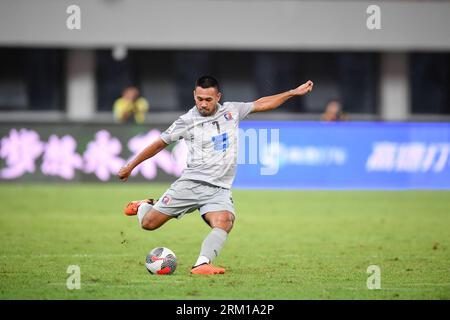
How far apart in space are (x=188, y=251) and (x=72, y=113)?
18.4 metres

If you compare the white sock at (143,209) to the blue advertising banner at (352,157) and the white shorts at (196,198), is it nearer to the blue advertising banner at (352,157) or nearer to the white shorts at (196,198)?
the white shorts at (196,198)

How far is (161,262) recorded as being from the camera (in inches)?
404

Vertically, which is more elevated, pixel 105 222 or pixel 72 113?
pixel 72 113

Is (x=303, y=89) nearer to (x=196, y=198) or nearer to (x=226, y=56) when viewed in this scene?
(x=196, y=198)

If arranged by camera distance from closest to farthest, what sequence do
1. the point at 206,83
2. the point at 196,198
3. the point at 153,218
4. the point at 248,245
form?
the point at 206,83, the point at 196,198, the point at 153,218, the point at 248,245

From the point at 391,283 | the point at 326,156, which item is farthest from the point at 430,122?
the point at 391,283

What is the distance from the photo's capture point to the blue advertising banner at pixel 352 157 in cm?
2258

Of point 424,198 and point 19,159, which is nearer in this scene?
point 424,198

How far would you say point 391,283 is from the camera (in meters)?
9.82

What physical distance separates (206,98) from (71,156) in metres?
13.0

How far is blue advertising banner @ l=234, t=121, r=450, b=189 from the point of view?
889 inches

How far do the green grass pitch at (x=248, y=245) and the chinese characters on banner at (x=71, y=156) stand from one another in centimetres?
51

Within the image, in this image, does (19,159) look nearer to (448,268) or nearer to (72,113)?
(72,113)

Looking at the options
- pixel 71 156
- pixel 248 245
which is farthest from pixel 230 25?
pixel 248 245
